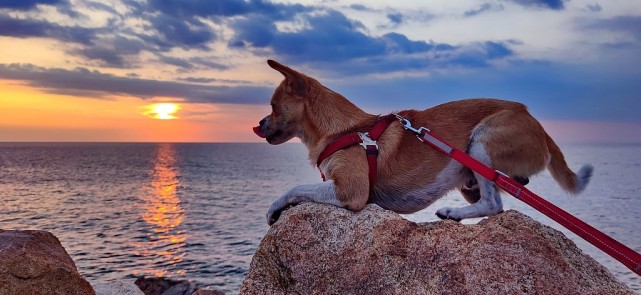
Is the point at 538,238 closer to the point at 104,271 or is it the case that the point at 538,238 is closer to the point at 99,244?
the point at 104,271

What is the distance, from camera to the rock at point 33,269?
7.05 metres

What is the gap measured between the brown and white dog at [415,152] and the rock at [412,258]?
36 cm

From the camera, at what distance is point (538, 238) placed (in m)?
5.00

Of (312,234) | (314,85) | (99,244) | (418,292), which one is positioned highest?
(314,85)

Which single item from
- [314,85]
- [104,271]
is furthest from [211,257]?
[314,85]

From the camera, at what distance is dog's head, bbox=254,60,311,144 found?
20.2ft

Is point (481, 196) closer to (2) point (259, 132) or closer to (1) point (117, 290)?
(2) point (259, 132)

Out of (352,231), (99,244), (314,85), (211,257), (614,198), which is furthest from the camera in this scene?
(614,198)

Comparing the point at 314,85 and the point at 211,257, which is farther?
the point at 211,257

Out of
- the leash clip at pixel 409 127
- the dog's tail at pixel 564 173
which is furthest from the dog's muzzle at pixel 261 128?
the dog's tail at pixel 564 173

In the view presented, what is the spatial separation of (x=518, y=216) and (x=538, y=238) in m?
0.35

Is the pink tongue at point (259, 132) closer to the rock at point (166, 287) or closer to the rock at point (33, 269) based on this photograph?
the rock at point (33, 269)

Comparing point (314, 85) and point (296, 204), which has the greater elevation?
point (314, 85)

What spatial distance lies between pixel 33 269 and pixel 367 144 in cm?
454
